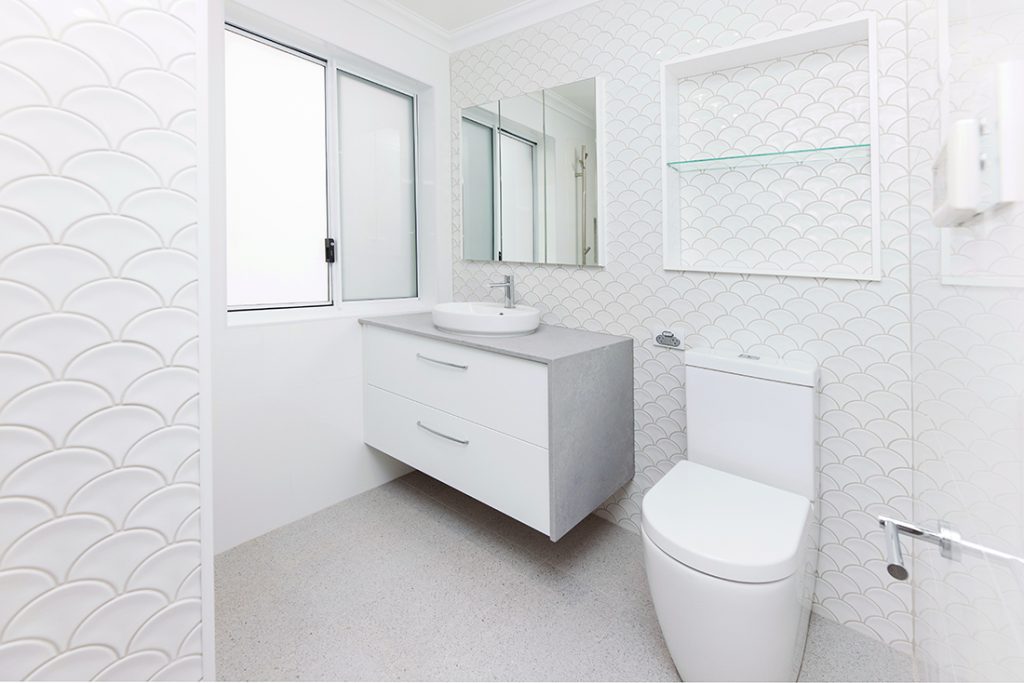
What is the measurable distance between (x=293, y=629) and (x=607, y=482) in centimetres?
120

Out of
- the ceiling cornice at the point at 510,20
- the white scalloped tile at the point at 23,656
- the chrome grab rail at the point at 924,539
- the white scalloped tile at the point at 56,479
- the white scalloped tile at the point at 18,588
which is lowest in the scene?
the white scalloped tile at the point at 23,656

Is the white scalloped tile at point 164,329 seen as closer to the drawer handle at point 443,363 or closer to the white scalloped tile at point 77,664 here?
the white scalloped tile at point 77,664

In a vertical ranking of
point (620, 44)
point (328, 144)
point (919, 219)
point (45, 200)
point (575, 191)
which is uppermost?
point (620, 44)

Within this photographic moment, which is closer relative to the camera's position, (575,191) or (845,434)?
(845,434)

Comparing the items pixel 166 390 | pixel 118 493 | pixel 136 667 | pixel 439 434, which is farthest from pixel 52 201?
pixel 439 434

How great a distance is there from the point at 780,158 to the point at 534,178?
3.50 feet

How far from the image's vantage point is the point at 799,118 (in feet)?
5.43

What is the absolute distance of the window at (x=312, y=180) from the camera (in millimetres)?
2047

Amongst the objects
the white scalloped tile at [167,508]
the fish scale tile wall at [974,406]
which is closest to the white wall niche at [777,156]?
the fish scale tile wall at [974,406]

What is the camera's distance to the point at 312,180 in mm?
2283

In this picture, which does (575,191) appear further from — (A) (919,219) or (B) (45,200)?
(B) (45,200)

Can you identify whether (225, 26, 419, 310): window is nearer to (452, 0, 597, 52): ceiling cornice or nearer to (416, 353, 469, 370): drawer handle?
(452, 0, 597, 52): ceiling cornice

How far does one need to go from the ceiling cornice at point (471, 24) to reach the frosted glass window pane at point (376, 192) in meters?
0.32

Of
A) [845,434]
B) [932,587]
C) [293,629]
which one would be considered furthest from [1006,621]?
[293,629]
